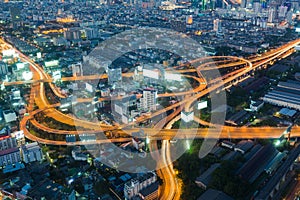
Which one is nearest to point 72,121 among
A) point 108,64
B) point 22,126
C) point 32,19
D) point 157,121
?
point 22,126

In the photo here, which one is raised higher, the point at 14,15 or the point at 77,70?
the point at 14,15

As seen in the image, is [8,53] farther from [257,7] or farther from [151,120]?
[257,7]

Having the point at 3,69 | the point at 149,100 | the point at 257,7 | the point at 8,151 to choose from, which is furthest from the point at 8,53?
the point at 257,7

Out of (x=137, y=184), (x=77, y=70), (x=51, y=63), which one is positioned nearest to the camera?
(x=137, y=184)

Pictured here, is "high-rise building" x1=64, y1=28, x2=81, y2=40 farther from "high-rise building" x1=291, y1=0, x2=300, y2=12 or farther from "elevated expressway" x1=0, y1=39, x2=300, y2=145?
"high-rise building" x1=291, y1=0, x2=300, y2=12

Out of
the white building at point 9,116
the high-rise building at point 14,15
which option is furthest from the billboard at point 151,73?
the high-rise building at point 14,15

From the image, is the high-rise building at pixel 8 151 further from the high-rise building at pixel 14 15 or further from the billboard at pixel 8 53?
the high-rise building at pixel 14 15

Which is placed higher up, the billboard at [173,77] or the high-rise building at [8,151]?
the billboard at [173,77]

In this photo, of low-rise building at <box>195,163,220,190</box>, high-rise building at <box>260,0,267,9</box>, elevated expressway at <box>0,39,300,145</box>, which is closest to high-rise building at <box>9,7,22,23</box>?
elevated expressway at <box>0,39,300,145</box>

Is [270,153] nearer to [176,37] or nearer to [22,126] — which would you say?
[22,126]

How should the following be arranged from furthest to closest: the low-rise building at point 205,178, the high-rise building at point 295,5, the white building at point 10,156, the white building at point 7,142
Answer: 1. the high-rise building at point 295,5
2. the white building at point 7,142
3. the white building at point 10,156
4. the low-rise building at point 205,178

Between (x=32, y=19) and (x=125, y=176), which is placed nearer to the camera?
(x=125, y=176)
